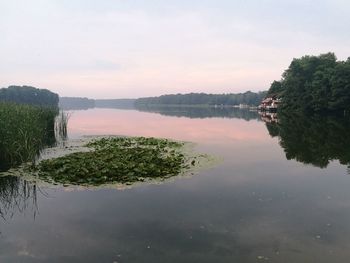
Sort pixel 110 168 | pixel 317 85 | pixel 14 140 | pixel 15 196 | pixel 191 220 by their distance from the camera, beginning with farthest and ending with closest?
pixel 317 85 → pixel 14 140 → pixel 110 168 → pixel 15 196 → pixel 191 220

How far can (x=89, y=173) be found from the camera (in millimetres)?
14875

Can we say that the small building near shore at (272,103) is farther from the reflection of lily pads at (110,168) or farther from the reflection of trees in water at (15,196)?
the reflection of trees in water at (15,196)

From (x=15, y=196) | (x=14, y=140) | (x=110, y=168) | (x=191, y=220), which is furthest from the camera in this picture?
(x=14, y=140)

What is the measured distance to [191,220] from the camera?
10.0 meters

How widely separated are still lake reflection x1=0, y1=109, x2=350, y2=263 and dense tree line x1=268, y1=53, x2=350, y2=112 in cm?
5069

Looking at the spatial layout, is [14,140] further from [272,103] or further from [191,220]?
[272,103]

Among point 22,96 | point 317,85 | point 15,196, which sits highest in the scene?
point 317,85

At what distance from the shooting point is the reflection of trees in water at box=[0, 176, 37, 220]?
1133 centimetres

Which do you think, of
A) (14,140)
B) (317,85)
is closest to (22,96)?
(317,85)

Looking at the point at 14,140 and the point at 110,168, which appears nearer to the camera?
the point at 110,168

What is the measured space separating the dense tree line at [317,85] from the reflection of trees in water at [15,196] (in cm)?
5893

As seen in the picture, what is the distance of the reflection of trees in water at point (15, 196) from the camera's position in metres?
11.3

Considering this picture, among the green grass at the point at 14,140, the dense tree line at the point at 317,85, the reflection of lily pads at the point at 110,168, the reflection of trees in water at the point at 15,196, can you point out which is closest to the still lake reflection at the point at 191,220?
the reflection of trees in water at the point at 15,196

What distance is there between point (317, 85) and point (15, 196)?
2575 inches
